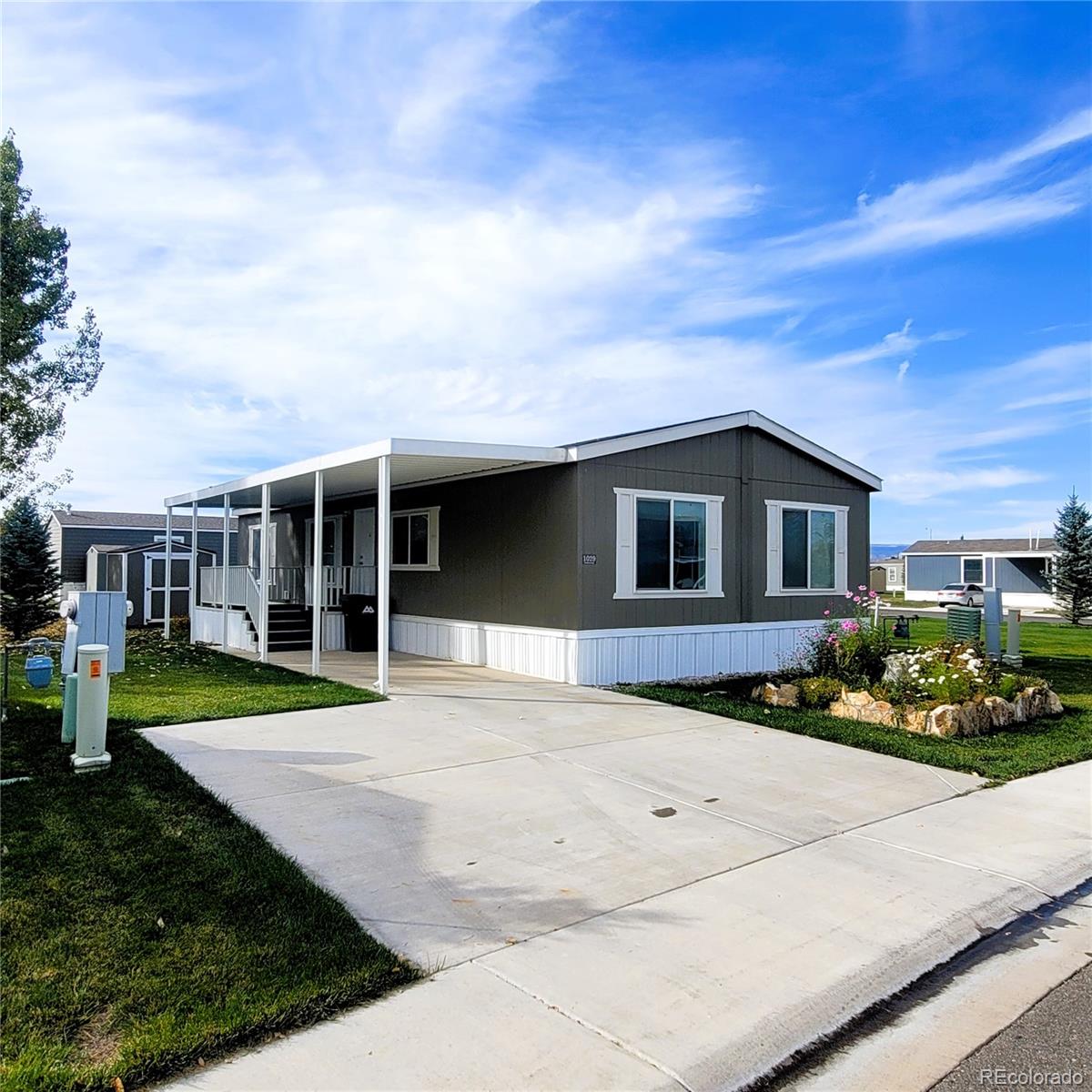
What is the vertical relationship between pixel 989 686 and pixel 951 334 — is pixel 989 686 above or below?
below

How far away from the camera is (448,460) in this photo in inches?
397

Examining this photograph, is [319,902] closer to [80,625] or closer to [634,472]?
[80,625]

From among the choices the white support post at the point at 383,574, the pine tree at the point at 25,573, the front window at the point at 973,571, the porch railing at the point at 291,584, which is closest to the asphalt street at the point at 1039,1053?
the white support post at the point at 383,574

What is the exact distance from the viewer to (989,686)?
8.93m

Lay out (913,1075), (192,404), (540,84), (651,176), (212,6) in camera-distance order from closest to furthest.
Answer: (913,1075)
(212,6)
(540,84)
(651,176)
(192,404)

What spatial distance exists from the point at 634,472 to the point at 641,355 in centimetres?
535

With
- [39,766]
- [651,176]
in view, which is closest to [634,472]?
[651,176]

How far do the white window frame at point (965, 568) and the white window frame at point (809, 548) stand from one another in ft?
99.2

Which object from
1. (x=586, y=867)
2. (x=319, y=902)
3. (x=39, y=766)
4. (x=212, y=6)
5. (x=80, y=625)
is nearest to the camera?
(x=319, y=902)

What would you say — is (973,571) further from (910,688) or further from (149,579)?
(149,579)

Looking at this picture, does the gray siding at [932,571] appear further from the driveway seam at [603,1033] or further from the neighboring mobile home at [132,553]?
the driveway seam at [603,1033]

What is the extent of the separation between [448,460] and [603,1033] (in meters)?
7.90

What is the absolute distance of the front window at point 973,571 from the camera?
40.9 m

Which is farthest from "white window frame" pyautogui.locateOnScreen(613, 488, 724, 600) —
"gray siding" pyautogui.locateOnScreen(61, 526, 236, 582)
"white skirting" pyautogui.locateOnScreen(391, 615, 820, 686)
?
"gray siding" pyautogui.locateOnScreen(61, 526, 236, 582)
